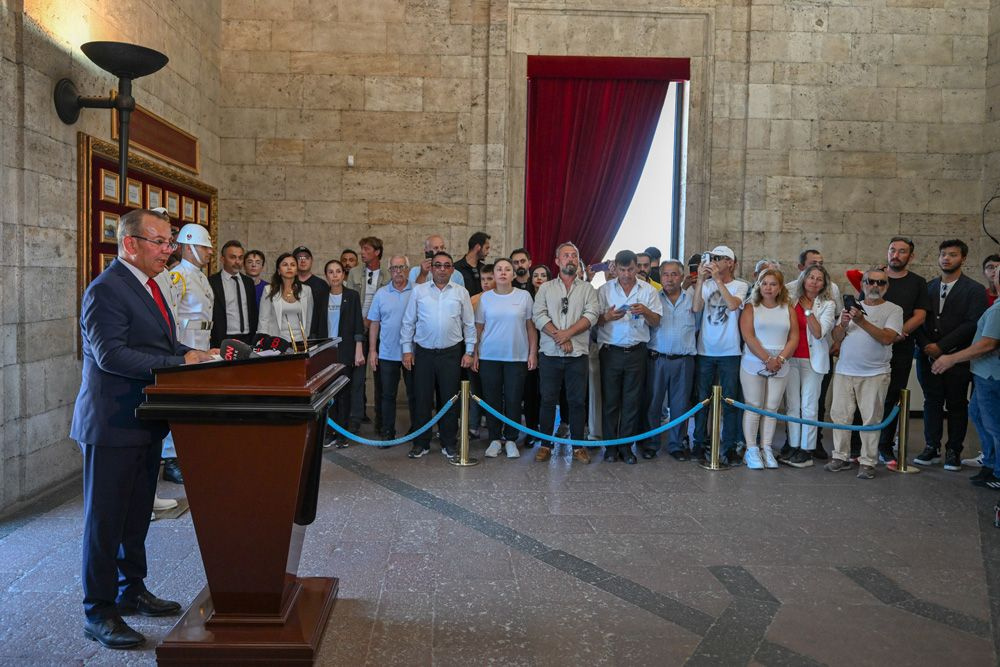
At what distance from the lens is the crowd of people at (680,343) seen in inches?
250

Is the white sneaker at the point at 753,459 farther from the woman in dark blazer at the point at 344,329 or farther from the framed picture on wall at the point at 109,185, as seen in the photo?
the framed picture on wall at the point at 109,185

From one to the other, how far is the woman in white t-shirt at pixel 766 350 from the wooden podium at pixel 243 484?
4316 millimetres

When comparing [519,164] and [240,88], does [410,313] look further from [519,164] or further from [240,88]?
[240,88]

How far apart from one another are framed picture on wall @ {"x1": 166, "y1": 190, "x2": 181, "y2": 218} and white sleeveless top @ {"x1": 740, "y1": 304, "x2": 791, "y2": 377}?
17.5ft

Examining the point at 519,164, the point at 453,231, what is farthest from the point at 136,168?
the point at 519,164

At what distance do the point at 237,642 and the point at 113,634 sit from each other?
58 cm

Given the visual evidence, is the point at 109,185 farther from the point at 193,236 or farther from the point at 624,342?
the point at 624,342

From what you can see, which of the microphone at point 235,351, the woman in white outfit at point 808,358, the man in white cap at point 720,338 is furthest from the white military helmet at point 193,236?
the woman in white outfit at point 808,358

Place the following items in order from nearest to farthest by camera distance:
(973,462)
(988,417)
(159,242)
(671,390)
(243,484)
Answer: (243,484)
(159,242)
(988,417)
(973,462)
(671,390)

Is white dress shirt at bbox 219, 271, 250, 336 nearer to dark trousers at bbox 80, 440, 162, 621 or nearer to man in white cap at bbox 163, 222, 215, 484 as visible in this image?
man in white cap at bbox 163, 222, 215, 484

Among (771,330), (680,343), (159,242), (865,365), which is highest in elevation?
(159,242)

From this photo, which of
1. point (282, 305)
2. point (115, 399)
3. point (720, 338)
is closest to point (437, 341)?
point (282, 305)

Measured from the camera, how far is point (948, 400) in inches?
262

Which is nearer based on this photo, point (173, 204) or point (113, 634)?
point (113, 634)
